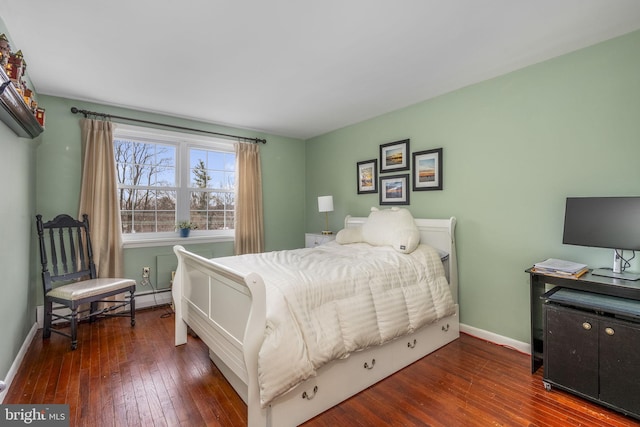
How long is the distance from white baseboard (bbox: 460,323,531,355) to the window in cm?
318

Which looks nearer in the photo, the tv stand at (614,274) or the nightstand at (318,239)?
the tv stand at (614,274)

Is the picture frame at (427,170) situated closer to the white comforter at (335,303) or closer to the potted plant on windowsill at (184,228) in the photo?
the white comforter at (335,303)

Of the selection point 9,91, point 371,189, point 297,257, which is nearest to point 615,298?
point 297,257

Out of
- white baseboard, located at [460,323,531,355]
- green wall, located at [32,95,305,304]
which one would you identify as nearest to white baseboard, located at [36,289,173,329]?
green wall, located at [32,95,305,304]

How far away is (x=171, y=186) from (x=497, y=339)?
4.05 meters

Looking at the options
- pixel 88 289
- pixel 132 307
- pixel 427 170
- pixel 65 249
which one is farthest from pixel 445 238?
pixel 65 249

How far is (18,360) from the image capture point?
2.21m

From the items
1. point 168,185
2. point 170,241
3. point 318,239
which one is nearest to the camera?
point 170,241

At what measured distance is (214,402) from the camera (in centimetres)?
182

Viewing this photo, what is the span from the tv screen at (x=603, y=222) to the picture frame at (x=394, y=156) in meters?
1.61

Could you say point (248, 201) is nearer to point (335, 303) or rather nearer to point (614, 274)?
point (335, 303)

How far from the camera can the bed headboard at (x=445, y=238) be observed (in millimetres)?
2822

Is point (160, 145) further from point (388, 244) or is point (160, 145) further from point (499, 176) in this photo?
point (499, 176)

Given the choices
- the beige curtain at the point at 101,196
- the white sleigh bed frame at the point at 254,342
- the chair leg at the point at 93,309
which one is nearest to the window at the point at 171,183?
the beige curtain at the point at 101,196
